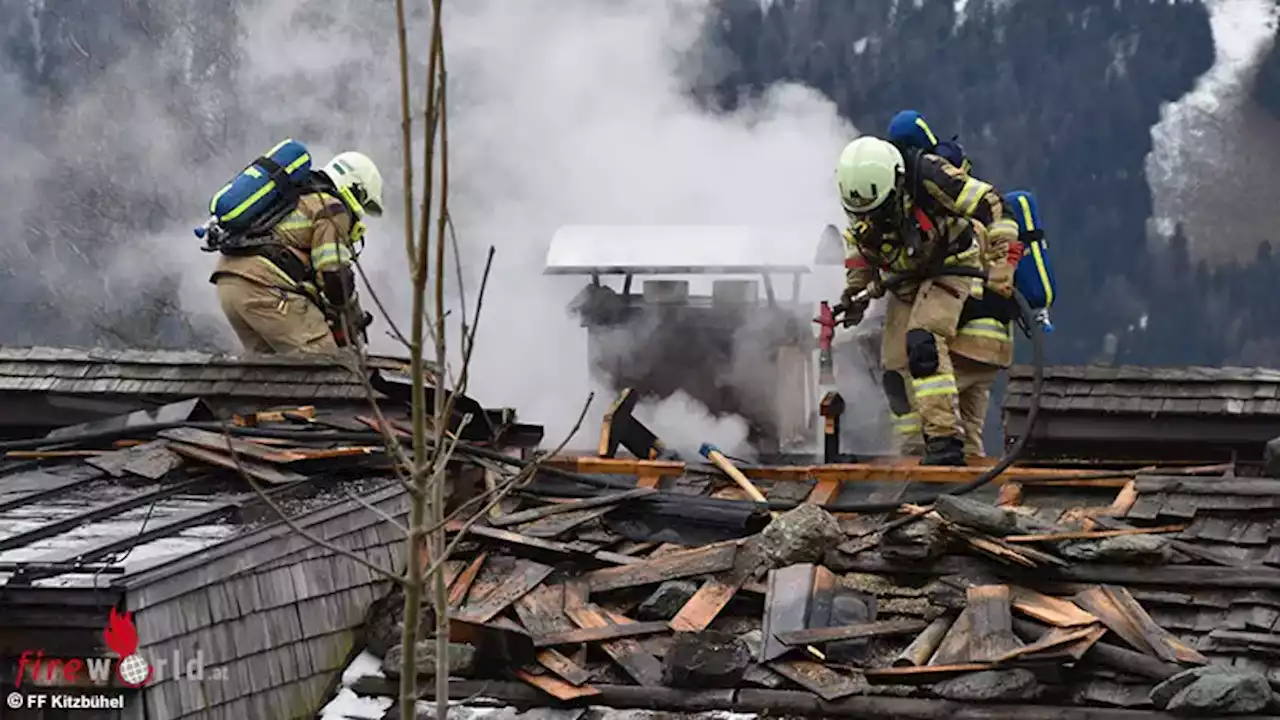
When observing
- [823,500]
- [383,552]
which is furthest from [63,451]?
[823,500]

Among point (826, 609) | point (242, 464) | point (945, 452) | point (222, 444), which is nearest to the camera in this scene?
point (826, 609)

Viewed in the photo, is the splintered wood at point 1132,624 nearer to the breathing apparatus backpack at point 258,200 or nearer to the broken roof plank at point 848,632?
the broken roof plank at point 848,632

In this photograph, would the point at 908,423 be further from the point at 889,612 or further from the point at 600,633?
the point at 600,633

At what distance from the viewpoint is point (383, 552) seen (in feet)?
19.7

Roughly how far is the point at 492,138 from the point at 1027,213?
38.9ft

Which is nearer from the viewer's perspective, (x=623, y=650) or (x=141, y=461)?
(x=623, y=650)

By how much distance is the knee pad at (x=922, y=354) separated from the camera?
7512 mm

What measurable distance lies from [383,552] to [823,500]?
186cm

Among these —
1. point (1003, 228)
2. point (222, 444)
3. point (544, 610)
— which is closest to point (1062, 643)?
point (544, 610)

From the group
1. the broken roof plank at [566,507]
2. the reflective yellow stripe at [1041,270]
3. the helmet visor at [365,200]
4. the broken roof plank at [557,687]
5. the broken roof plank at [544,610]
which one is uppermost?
the helmet visor at [365,200]

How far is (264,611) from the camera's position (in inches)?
202

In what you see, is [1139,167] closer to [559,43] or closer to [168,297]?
[559,43]

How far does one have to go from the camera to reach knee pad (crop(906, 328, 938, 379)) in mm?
7512

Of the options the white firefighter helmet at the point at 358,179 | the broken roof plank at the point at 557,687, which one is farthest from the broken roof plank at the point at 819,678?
the white firefighter helmet at the point at 358,179
